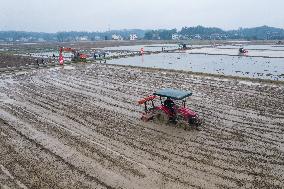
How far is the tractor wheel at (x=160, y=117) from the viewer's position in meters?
14.6

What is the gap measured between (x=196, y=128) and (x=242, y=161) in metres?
3.41

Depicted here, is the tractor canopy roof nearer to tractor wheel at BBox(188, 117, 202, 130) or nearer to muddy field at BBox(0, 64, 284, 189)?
tractor wheel at BBox(188, 117, 202, 130)

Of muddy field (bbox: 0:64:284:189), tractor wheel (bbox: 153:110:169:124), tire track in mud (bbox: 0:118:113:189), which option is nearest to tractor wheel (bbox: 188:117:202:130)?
muddy field (bbox: 0:64:284:189)

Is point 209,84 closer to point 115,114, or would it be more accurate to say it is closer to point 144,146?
point 115,114

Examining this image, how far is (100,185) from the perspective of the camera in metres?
9.15

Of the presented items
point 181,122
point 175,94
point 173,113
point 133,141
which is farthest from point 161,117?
point 133,141

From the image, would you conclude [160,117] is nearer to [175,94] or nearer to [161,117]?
[161,117]

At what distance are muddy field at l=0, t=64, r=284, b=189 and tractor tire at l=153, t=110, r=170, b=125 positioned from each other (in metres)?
0.44

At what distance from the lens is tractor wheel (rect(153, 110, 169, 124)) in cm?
1456

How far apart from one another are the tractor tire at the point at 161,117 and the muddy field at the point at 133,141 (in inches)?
17.3

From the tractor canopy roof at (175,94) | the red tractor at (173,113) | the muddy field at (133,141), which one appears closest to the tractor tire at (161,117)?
the red tractor at (173,113)

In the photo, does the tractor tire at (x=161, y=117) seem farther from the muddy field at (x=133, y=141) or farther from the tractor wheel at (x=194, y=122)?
the tractor wheel at (x=194, y=122)

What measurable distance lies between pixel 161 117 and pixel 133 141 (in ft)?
9.03

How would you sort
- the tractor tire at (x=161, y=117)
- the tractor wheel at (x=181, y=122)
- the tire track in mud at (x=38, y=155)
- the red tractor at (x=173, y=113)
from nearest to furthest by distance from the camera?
the tire track in mud at (x=38, y=155), the red tractor at (x=173, y=113), the tractor wheel at (x=181, y=122), the tractor tire at (x=161, y=117)
